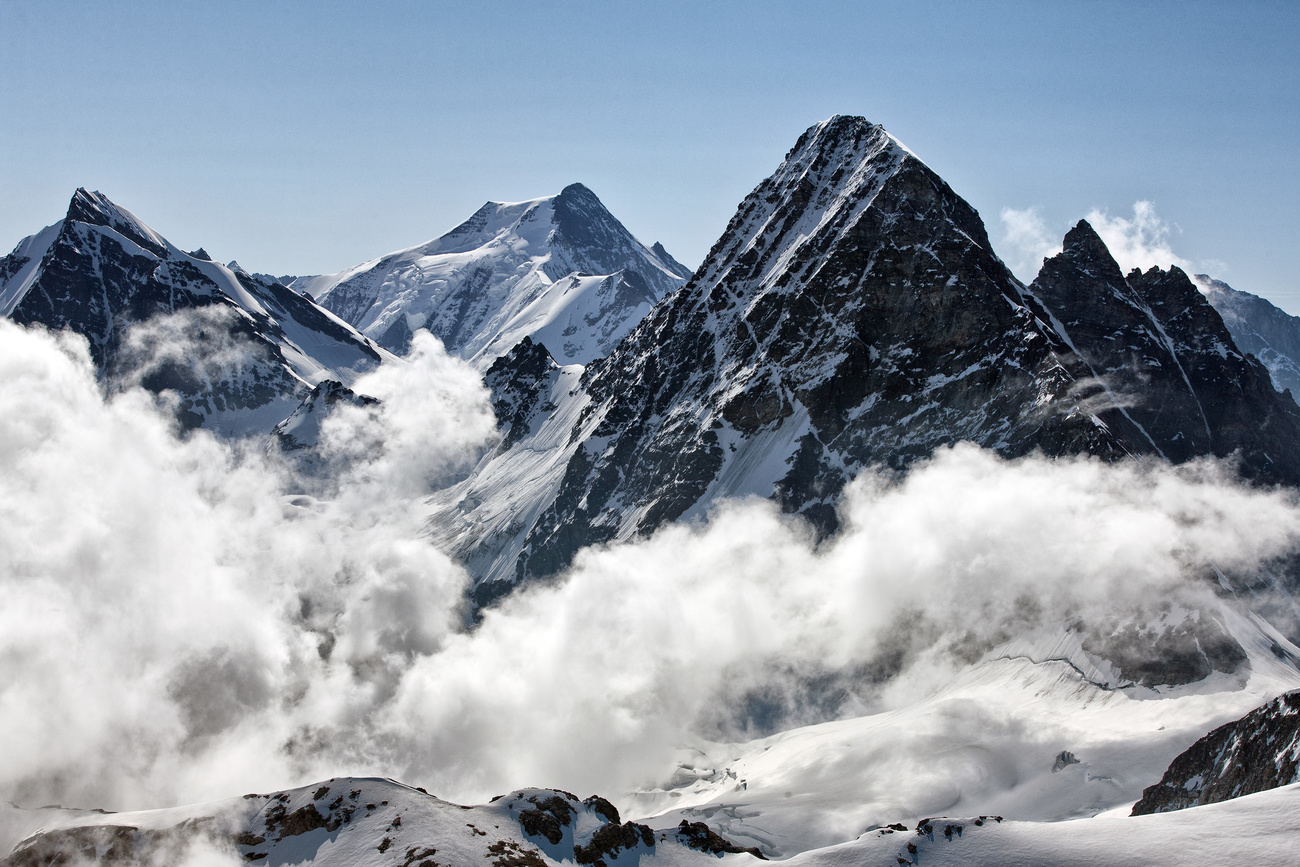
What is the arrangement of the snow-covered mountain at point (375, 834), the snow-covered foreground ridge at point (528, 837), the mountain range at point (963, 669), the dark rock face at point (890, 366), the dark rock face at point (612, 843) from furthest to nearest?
the dark rock face at point (890, 366)
the dark rock face at point (612, 843)
the mountain range at point (963, 669)
the snow-covered mountain at point (375, 834)
the snow-covered foreground ridge at point (528, 837)

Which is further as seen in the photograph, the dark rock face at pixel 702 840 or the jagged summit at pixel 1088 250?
the jagged summit at pixel 1088 250

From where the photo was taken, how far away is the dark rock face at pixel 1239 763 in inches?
2435

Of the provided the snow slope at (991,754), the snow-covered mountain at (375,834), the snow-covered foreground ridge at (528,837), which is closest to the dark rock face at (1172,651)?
the snow slope at (991,754)

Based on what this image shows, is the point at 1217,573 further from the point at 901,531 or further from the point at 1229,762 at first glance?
the point at 1229,762

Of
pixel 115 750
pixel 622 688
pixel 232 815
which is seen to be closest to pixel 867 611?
pixel 622 688

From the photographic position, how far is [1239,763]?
67.4 meters

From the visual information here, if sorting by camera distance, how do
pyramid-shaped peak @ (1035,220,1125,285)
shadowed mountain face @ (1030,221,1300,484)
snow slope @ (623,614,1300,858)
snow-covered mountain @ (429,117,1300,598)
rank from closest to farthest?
snow slope @ (623,614,1300,858) < snow-covered mountain @ (429,117,1300,598) < shadowed mountain face @ (1030,221,1300,484) < pyramid-shaped peak @ (1035,220,1125,285)

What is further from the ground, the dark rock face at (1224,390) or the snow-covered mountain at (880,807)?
the dark rock face at (1224,390)

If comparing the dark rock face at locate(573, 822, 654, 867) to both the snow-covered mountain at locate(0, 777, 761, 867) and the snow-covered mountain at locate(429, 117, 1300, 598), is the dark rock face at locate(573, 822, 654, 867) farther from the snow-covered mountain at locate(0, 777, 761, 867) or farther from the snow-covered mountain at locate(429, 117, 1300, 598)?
the snow-covered mountain at locate(429, 117, 1300, 598)

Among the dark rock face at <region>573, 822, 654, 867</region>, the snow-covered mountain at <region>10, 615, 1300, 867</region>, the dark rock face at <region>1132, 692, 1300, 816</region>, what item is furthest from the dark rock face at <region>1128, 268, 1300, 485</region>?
the dark rock face at <region>573, 822, 654, 867</region>

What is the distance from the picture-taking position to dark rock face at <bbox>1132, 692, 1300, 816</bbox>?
6184 centimetres

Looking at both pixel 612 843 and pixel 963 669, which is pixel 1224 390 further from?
pixel 612 843

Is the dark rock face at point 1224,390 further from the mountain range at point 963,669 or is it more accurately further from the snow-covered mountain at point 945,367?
the mountain range at point 963,669

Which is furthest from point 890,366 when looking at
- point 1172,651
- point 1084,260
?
point 1172,651
